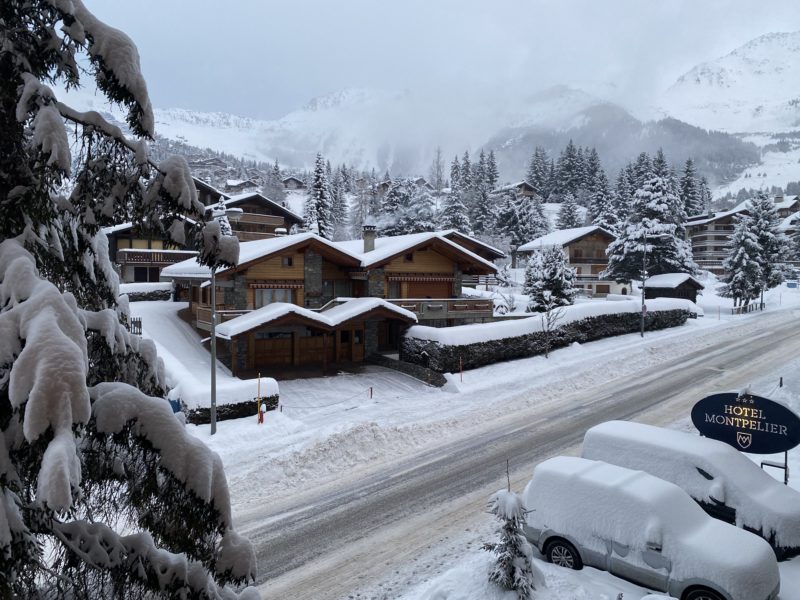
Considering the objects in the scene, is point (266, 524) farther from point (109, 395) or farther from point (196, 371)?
point (196, 371)

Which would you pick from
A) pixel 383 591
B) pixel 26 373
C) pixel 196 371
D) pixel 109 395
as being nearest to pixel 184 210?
pixel 109 395

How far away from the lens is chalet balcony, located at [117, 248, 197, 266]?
42.3 m

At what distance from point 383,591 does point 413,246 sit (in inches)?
1012

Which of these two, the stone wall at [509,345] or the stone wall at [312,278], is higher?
the stone wall at [312,278]

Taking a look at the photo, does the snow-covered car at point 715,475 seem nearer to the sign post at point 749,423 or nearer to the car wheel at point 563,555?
the sign post at point 749,423

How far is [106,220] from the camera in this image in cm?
505

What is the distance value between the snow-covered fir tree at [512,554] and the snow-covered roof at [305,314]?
18501 mm

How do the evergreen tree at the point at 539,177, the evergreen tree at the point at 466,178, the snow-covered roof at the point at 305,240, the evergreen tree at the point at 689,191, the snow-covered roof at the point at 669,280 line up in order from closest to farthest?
1. the snow-covered roof at the point at 305,240
2. the snow-covered roof at the point at 669,280
3. the evergreen tree at the point at 689,191
4. the evergreen tree at the point at 466,178
5. the evergreen tree at the point at 539,177

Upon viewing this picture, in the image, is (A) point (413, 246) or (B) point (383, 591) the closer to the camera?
(B) point (383, 591)

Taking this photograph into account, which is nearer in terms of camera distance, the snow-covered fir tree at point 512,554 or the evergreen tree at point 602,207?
the snow-covered fir tree at point 512,554

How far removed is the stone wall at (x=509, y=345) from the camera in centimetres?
2775

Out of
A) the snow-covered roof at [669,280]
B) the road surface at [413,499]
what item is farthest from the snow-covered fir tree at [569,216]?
the road surface at [413,499]

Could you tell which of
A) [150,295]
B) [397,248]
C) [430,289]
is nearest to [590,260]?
[430,289]

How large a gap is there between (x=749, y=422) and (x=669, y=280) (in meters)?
42.6
